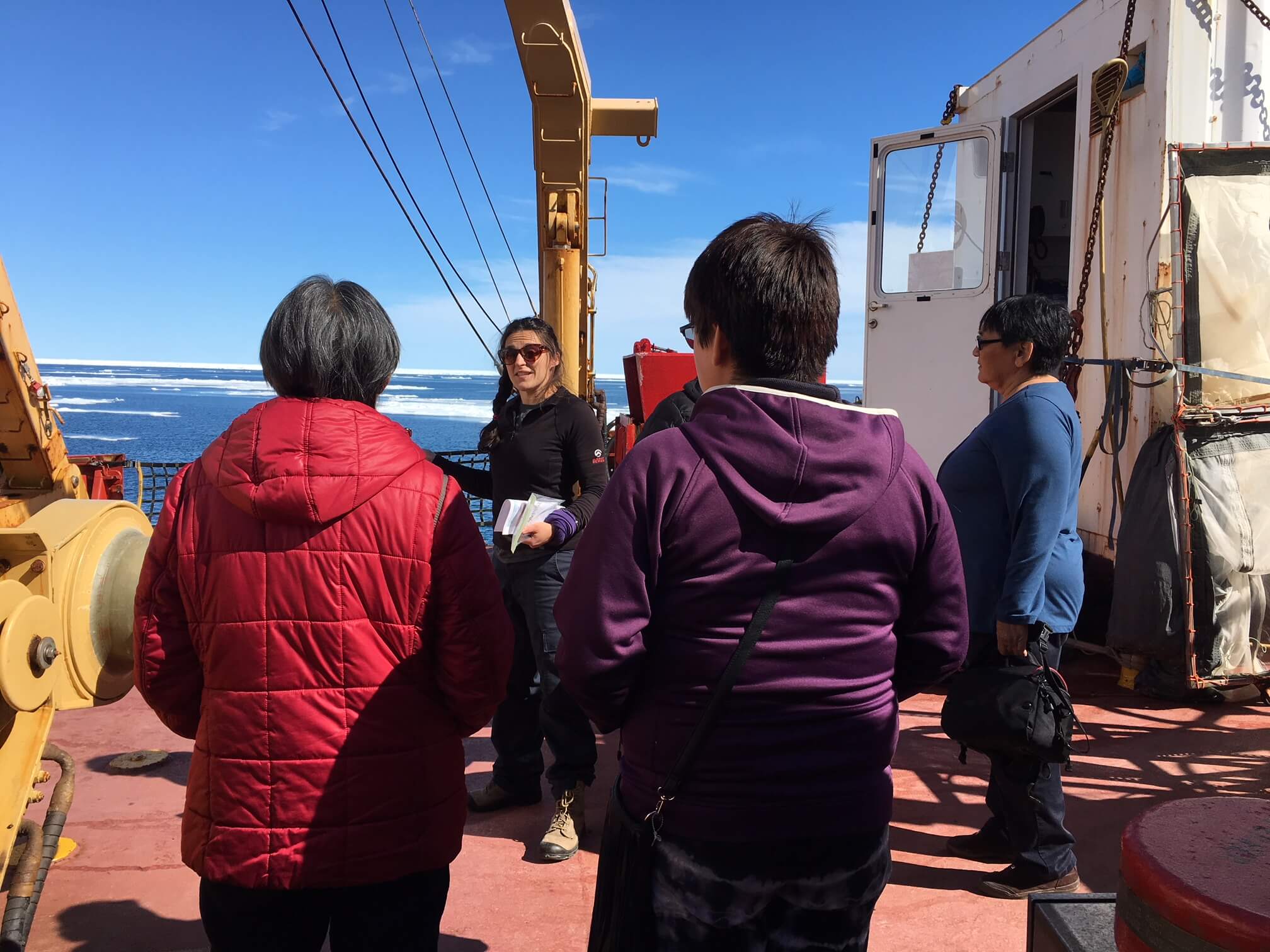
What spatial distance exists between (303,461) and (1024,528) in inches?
86.5

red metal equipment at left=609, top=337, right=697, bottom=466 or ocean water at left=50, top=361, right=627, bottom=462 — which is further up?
red metal equipment at left=609, top=337, right=697, bottom=466

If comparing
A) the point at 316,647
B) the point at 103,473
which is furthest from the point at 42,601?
the point at 103,473

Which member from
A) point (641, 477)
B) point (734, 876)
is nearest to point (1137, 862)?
point (734, 876)

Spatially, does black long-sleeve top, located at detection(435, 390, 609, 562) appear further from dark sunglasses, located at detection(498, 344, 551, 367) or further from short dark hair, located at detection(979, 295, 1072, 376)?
short dark hair, located at detection(979, 295, 1072, 376)

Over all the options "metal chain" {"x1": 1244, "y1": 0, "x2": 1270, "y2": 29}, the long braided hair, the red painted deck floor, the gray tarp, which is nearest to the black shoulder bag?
the red painted deck floor

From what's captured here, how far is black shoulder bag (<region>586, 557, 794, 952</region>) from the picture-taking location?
4.80ft

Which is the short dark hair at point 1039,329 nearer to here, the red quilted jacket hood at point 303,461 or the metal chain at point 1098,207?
the metal chain at point 1098,207

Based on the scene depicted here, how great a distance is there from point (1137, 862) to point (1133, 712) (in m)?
4.27

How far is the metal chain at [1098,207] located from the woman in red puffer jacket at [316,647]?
4.31 metres

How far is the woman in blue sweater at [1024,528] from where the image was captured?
114 inches

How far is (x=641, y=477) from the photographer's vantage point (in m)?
1.45

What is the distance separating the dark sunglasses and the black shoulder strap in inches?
87.4

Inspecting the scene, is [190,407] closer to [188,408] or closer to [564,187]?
[188,408]

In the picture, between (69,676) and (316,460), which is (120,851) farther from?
(316,460)
